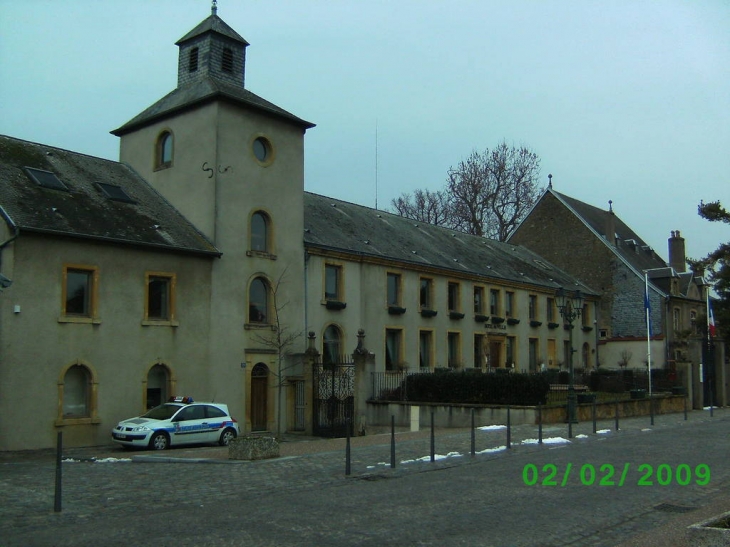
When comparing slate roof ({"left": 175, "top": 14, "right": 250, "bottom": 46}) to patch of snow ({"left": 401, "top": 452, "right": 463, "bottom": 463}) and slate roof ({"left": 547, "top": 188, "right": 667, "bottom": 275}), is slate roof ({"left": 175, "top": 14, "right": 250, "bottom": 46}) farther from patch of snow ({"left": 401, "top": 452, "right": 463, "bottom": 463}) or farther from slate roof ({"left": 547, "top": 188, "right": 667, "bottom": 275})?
slate roof ({"left": 547, "top": 188, "right": 667, "bottom": 275})

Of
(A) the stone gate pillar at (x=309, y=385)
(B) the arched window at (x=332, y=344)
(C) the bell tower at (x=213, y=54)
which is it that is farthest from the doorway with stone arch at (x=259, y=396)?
(C) the bell tower at (x=213, y=54)

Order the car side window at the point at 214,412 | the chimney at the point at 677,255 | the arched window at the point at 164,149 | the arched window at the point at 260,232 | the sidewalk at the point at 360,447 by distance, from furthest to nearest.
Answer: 1. the chimney at the point at 677,255
2. the arched window at the point at 164,149
3. the arched window at the point at 260,232
4. the car side window at the point at 214,412
5. the sidewalk at the point at 360,447

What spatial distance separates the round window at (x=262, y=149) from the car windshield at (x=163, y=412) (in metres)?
11.0

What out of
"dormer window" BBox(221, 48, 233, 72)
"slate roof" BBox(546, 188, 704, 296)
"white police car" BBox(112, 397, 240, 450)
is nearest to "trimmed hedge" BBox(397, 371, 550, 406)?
"white police car" BBox(112, 397, 240, 450)

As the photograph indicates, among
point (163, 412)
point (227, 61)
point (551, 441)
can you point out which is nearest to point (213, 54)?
point (227, 61)

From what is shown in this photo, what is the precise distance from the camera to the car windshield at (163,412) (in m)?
22.3

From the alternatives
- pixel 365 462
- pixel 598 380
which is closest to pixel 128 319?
pixel 365 462

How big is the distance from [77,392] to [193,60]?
14.8m

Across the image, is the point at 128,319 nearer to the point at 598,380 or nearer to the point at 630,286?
the point at 598,380

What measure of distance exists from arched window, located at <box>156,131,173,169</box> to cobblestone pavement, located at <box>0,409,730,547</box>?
14.0 m

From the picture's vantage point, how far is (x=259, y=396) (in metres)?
28.6

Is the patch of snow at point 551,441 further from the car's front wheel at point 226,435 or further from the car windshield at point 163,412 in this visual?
the car windshield at point 163,412

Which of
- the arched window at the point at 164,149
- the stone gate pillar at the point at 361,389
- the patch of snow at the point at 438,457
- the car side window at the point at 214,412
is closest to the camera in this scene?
the patch of snow at the point at 438,457

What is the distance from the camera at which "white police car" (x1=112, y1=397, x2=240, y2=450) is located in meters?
21.6
